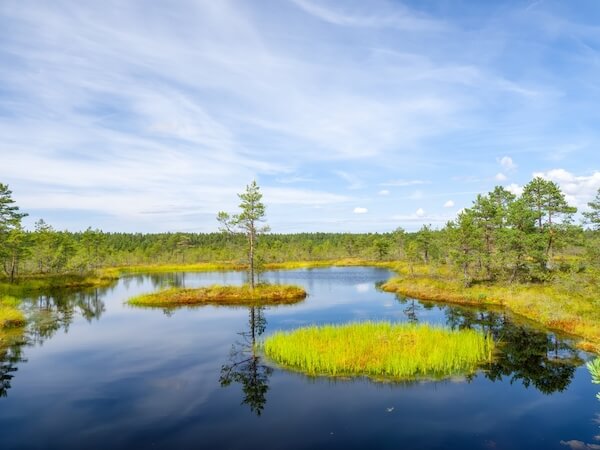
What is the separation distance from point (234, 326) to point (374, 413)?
81.6ft

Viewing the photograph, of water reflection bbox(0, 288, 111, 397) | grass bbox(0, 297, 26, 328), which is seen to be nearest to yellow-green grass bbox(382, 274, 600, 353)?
water reflection bbox(0, 288, 111, 397)

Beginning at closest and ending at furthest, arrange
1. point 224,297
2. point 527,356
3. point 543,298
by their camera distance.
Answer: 1. point 527,356
2. point 543,298
3. point 224,297

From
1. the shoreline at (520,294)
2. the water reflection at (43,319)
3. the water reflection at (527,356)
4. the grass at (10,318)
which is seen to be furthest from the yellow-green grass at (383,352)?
the grass at (10,318)

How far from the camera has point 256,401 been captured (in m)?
22.2

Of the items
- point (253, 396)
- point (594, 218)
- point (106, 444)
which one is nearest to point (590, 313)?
point (594, 218)

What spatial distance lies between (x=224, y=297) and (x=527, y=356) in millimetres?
42611

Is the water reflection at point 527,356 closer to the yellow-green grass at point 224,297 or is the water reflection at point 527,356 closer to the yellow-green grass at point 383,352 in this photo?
the yellow-green grass at point 383,352

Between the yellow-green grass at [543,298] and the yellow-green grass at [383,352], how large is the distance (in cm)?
978

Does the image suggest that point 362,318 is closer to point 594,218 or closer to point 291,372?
point 291,372

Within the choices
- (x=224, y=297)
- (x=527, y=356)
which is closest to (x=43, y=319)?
(x=224, y=297)

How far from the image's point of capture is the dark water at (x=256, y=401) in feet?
59.0

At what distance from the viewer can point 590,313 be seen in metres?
37.0

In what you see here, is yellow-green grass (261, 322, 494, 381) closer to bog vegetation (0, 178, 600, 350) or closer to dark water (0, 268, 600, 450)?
dark water (0, 268, 600, 450)

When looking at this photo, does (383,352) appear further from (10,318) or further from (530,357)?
(10,318)
